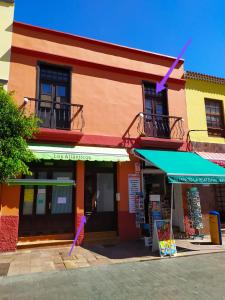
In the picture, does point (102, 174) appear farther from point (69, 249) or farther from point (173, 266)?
point (173, 266)

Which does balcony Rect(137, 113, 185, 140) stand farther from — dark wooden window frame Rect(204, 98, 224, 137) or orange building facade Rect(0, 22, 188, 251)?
dark wooden window frame Rect(204, 98, 224, 137)

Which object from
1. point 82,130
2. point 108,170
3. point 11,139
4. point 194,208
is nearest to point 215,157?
point 194,208

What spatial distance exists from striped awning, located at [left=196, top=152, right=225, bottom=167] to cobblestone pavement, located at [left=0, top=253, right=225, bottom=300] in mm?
5527

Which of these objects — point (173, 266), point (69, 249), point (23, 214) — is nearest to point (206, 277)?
point (173, 266)

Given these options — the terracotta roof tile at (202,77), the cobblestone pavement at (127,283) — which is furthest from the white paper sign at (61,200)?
Answer: the terracotta roof tile at (202,77)

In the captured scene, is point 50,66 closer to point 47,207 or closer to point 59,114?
point 59,114

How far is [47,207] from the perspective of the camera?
9.89 meters

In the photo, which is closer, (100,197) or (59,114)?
(59,114)

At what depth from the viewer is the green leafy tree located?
684cm

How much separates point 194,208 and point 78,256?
17.8 feet

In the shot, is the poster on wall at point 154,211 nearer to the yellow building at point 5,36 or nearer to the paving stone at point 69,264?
the paving stone at point 69,264

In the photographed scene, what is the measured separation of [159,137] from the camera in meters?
12.1

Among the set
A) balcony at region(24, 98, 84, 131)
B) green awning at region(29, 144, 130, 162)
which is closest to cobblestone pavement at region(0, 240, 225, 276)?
green awning at region(29, 144, 130, 162)

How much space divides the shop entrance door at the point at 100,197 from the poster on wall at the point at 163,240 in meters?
2.58
